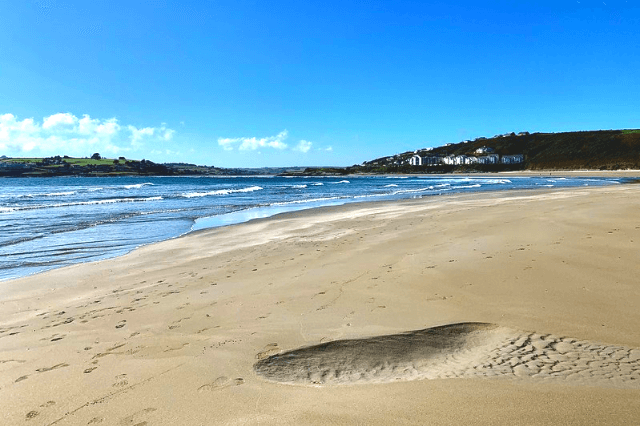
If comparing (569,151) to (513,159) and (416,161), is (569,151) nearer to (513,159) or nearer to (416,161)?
(513,159)

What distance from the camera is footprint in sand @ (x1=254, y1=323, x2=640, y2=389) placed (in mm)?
3764

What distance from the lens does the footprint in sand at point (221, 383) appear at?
3.83 m

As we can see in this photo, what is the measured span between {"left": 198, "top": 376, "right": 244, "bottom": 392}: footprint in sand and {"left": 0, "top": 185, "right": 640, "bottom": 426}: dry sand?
0.02 m

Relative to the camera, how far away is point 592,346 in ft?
14.1

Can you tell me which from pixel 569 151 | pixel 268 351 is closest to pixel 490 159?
pixel 569 151

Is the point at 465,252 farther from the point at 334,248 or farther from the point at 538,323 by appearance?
the point at 538,323

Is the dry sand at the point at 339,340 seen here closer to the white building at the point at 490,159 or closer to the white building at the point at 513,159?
the white building at the point at 513,159

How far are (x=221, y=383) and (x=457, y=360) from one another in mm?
2413

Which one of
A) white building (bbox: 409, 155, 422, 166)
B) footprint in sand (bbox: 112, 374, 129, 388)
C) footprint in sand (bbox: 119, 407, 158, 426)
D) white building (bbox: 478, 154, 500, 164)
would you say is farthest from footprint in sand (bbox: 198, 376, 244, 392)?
white building (bbox: 409, 155, 422, 166)

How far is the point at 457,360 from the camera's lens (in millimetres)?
4223

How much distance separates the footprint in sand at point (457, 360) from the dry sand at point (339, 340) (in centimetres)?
2

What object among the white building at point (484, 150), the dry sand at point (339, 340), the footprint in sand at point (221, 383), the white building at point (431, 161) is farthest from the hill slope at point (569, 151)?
the footprint in sand at point (221, 383)

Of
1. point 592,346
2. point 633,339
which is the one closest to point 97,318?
point 592,346

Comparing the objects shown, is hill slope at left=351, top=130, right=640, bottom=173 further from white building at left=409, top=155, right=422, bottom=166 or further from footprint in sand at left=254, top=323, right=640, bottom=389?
footprint in sand at left=254, top=323, right=640, bottom=389
